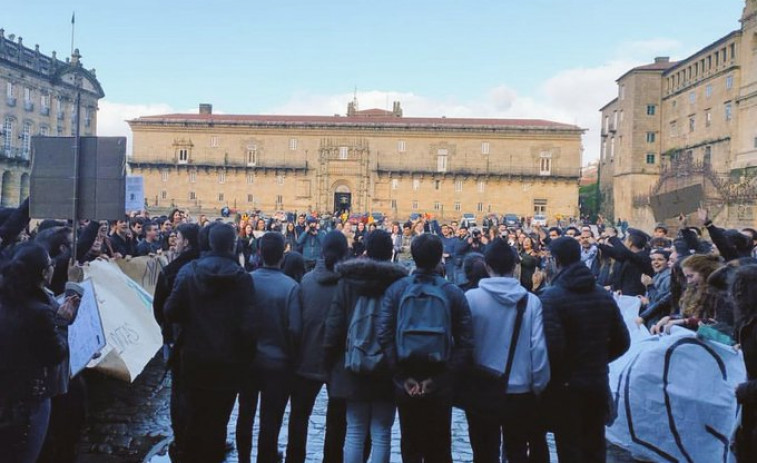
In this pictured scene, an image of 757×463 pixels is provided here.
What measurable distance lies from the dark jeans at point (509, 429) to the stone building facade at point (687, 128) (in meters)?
29.4

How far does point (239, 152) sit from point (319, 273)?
5586cm

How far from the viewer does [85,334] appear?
4.98 metres

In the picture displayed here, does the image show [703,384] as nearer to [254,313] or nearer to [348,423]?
[348,423]

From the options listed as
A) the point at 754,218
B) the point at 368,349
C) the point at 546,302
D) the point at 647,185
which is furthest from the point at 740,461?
the point at 647,185

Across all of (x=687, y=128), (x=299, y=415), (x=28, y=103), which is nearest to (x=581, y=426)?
(x=299, y=415)

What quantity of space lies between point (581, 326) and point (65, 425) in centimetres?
345

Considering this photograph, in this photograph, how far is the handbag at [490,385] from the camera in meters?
4.10

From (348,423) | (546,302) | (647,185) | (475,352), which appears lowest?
(348,423)

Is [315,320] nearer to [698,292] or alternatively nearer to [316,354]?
[316,354]

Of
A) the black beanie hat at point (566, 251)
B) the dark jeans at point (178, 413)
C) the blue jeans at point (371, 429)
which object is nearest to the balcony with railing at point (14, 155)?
the dark jeans at point (178, 413)

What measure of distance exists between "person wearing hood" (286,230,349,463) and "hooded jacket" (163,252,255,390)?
0.38 m

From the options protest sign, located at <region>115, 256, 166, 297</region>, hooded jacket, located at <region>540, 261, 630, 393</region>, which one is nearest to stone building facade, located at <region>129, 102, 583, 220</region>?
protest sign, located at <region>115, 256, 166, 297</region>

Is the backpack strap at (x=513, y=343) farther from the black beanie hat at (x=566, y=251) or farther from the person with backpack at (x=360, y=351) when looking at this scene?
the person with backpack at (x=360, y=351)

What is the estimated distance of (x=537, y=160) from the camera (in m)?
57.3
